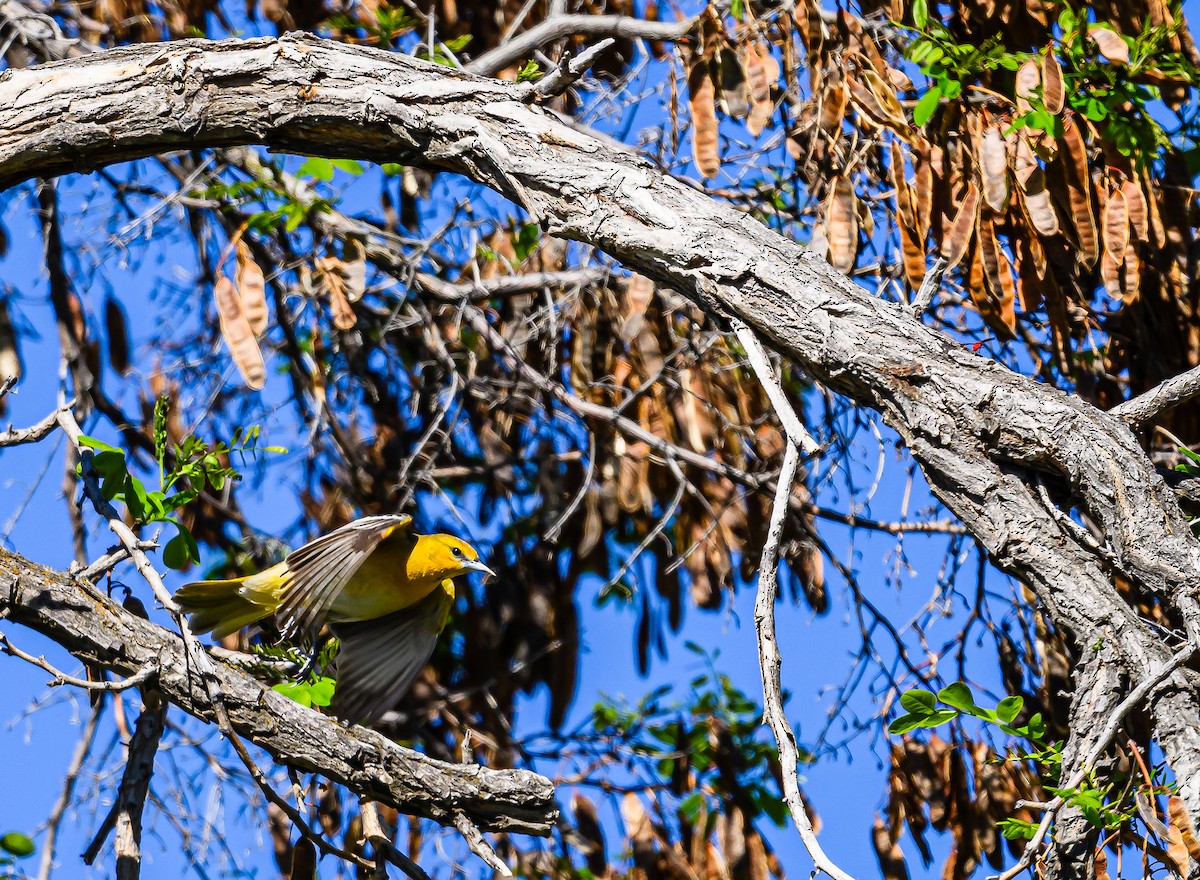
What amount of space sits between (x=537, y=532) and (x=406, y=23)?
2.21 meters

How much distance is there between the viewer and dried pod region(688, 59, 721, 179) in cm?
392

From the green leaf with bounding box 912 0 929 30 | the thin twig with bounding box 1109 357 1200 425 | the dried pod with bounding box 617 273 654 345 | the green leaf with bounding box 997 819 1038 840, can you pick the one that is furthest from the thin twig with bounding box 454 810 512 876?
the green leaf with bounding box 912 0 929 30

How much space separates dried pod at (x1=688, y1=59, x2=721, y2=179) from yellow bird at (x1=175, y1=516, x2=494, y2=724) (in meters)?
1.43

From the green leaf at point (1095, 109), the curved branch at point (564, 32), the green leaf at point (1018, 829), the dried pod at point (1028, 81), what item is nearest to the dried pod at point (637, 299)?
the curved branch at point (564, 32)

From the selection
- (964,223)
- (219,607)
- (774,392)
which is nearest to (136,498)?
(219,607)

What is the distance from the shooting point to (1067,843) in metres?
2.40

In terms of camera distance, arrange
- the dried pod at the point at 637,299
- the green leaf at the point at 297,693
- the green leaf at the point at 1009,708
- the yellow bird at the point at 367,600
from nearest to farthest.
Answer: the green leaf at the point at 1009,708 < the green leaf at the point at 297,693 < the yellow bird at the point at 367,600 < the dried pod at the point at 637,299

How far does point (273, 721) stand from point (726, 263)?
1.44m

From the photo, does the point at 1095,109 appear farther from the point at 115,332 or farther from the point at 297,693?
the point at 115,332

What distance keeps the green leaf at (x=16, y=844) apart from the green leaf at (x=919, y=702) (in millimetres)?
1963

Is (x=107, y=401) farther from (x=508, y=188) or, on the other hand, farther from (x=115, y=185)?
(x=508, y=188)

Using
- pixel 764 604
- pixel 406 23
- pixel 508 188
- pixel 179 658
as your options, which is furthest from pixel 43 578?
pixel 406 23

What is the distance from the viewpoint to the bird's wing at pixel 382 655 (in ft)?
13.5

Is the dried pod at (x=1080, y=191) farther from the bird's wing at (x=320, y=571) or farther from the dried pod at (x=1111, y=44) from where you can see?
the bird's wing at (x=320, y=571)
